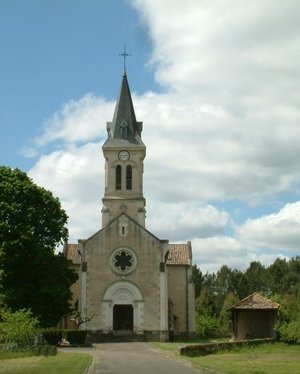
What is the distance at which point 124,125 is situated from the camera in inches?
2945

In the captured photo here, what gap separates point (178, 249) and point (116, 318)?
1321 cm

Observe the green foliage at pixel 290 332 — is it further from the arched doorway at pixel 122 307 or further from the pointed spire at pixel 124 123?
the pointed spire at pixel 124 123

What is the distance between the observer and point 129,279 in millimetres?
63281

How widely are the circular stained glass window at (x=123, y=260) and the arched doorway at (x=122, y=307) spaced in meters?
1.37

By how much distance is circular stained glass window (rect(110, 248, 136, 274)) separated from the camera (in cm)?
6359

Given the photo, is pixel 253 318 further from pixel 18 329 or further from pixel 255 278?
pixel 255 278

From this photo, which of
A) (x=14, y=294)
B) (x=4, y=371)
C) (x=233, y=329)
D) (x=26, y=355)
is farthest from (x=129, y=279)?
(x=4, y=371)

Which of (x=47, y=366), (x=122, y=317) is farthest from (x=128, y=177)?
(x=47, y=366)

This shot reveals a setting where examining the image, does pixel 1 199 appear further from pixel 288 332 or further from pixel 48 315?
pixel 288 332

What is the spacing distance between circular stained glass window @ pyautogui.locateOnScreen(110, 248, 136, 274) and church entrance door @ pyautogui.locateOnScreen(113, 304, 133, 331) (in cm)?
348

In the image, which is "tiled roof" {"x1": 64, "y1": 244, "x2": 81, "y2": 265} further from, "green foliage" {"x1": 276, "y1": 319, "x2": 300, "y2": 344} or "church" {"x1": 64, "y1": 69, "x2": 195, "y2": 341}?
"green foliage" {"x1": 276, "y1": 319, "x2": 300, "y2": 344}

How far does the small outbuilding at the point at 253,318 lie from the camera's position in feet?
185

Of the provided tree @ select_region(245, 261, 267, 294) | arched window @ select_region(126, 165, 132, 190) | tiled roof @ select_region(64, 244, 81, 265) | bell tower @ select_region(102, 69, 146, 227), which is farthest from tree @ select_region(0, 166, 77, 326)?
tree @ select_region(245, 261, 267, 294)

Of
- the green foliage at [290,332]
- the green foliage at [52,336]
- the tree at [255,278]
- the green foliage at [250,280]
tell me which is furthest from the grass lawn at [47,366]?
the tree at [255,278]
